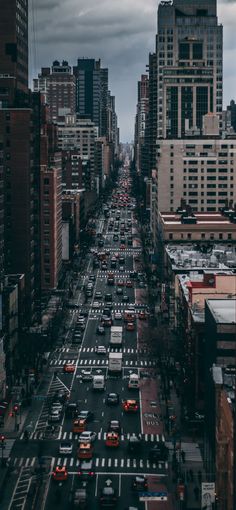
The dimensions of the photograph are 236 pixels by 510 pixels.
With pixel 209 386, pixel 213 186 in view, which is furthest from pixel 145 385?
pixel 213 186

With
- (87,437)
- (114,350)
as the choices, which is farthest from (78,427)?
(114,350)

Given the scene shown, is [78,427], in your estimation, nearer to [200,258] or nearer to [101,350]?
[101,350]

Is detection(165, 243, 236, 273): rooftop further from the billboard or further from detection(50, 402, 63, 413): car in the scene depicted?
the billboard

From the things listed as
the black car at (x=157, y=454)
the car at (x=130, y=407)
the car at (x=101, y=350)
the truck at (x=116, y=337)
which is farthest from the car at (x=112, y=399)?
the truck at (x=116, y=337)

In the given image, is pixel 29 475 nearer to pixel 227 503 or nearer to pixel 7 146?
pixel 227 503

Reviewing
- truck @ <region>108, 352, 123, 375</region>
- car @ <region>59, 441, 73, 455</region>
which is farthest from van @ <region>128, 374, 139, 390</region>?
car @ <region>59, 441, 73, 455</region>

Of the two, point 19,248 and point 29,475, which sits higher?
point 19,248

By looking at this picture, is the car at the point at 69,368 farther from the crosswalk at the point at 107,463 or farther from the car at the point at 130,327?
the crosswalk at the point at 107,463
